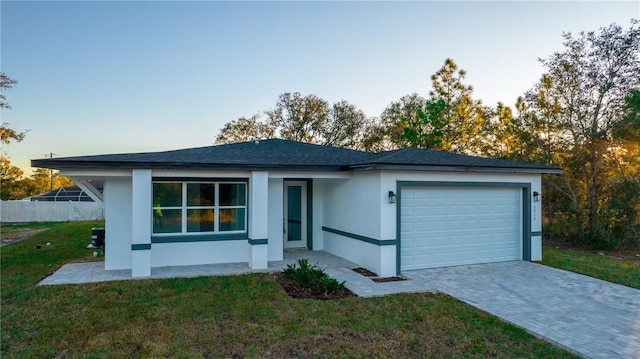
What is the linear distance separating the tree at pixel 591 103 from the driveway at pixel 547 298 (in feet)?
23.7

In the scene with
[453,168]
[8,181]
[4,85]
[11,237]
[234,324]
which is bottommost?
[11,237]

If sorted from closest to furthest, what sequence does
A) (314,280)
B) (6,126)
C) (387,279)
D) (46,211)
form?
1. (314,280)
2. (387,279)
3. (6,126)
4. (46,211)

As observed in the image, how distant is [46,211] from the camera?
2300 cm

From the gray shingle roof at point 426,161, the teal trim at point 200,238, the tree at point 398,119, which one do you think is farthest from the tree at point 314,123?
the teal trim at point 200,238

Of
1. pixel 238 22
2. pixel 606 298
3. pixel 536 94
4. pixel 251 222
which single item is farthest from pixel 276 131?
pixel 606 298

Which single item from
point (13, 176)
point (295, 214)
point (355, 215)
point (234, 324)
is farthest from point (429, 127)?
point (13, 176)

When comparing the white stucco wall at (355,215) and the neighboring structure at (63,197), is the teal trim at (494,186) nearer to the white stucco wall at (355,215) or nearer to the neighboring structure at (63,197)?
the white stucco wall at (355,215)

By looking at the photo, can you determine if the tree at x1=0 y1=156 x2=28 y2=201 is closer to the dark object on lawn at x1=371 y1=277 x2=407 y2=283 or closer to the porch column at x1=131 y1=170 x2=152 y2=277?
the porch column at x1=131 y1=170 x2=152 y2=277

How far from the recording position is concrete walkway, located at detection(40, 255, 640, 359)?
476 cm

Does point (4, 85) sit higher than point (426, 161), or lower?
higher

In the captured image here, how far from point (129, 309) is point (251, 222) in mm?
3362

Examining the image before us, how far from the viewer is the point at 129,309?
567cm

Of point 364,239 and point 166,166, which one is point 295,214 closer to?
point 364,239

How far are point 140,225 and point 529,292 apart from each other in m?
8.03
